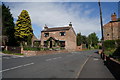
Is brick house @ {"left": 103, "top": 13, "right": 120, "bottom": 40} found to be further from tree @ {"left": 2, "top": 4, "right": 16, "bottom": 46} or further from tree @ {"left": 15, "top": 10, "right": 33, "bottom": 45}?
tree @ {"left": 2, "top": 4, "right": 16, "bottom": 46}

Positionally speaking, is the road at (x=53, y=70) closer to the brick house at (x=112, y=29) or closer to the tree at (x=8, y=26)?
the tree at (x=8, y=26)

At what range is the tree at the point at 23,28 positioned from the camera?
99.9ft

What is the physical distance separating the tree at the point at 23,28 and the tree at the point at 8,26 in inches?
59.6

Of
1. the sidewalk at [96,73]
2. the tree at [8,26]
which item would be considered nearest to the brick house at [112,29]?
the tree at [8,26]

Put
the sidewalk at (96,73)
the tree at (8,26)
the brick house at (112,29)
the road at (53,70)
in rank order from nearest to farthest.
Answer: the sidewalk at (96,73) < the road at (53,70) < the tree at (8,26) < the brick house at (112,29)

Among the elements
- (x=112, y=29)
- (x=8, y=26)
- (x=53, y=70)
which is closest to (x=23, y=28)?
(x=8, y=26)

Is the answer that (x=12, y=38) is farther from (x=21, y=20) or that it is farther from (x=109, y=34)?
(x=109, y=34)

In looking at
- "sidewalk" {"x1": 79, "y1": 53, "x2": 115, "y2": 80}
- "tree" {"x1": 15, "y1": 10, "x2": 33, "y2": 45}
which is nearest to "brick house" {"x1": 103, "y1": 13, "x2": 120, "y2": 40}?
"tree" {"x1": 15, "y1": 10, "x2": 33, "y2": 45}

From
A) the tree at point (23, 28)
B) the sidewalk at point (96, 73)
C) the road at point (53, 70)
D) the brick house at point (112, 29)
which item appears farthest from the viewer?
the brick house at point (112, 29)

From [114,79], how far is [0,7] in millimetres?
30781

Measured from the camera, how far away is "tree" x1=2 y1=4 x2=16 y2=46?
2900 centimetres

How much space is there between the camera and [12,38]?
103 ft

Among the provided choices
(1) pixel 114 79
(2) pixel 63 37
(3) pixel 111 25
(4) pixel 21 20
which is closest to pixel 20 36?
(4) pixel 21 20

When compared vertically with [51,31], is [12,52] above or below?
below
